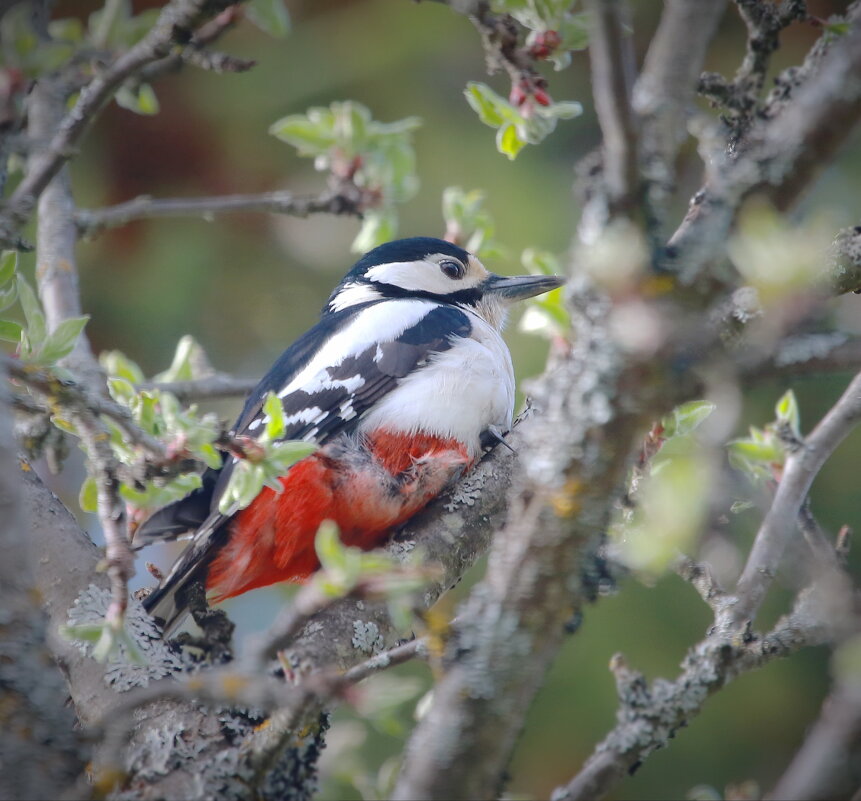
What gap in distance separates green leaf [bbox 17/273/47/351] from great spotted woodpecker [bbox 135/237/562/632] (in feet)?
2.64

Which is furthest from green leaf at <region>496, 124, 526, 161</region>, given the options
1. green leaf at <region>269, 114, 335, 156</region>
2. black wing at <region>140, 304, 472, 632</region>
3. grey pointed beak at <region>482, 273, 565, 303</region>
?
grey pointed beak at <region>482, 273, 565, 303</region>

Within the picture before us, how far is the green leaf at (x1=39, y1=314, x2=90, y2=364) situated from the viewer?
6.40 ft

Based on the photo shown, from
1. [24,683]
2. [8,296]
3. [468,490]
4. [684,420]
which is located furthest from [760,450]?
[8,296]

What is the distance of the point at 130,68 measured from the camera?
238 centimetres

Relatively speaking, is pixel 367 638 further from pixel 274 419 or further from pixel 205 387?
pixel 205 387

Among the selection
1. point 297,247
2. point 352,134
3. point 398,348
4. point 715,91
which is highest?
point 715,91

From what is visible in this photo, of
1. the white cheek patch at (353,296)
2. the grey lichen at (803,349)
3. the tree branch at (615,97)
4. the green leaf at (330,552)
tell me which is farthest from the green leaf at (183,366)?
the grey lichen at (803,349)

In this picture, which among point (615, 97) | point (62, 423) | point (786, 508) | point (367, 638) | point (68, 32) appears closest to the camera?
point (615, 97)

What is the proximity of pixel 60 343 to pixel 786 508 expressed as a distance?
142cm

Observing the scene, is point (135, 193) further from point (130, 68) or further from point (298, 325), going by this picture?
point (130, 68)

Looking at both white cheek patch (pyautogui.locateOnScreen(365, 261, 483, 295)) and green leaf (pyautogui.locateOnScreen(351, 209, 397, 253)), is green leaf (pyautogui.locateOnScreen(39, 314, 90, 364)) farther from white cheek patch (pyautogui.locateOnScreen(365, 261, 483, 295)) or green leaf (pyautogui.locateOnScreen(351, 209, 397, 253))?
white cheek patch (pyautogui.locateOnScreen(365, 261, 483, 295))

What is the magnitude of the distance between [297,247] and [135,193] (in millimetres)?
828

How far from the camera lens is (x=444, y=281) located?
150 inches

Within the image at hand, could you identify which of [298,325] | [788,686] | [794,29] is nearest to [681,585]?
[788,686]
